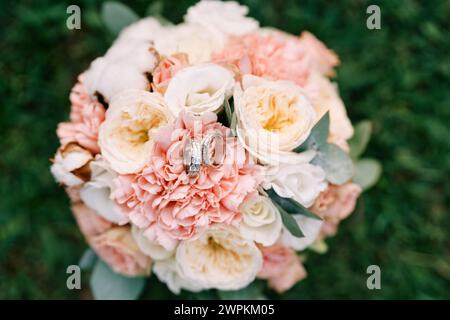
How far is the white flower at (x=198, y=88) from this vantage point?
0.77 metres

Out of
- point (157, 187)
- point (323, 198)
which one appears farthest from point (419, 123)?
point (157, 187)

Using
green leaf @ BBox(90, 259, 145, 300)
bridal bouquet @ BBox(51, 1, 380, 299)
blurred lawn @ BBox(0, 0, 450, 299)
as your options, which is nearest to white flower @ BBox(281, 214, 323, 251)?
bridal bouquet @ BBox(51, 1, 380, 299)

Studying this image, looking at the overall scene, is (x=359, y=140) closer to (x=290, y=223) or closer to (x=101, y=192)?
(x=290, y=223)

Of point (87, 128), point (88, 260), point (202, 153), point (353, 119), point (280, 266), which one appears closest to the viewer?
point (202, 153)

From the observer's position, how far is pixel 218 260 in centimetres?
87

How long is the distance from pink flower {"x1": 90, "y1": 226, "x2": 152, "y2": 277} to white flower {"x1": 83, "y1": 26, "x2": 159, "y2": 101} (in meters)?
0.25

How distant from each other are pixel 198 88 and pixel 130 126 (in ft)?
0.43

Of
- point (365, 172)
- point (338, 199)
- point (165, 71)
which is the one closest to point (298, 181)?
point (338, 199)

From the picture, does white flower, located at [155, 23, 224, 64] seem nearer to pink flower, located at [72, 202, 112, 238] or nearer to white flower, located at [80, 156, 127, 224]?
white flower, located at [80, 156, 127, 224]

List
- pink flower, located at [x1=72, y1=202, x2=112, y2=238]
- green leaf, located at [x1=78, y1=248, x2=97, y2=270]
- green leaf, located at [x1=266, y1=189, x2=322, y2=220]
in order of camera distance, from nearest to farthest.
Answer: green leaf, located at [x1=266, y1=189, x2=322, y2=220] → pink flower, located at [x1=72, y1=202, x2=112, y2=238] → green leaf, located at [x1=78, y1=248, x2=97, y2=270]

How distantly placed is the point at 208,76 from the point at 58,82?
2.63 ft

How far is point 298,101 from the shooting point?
0.81 meters

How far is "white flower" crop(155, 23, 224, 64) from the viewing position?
0.88 m

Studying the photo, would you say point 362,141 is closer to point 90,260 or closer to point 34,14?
point 90,260
